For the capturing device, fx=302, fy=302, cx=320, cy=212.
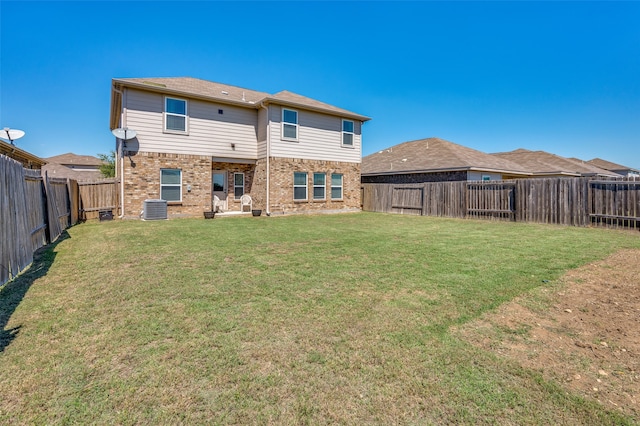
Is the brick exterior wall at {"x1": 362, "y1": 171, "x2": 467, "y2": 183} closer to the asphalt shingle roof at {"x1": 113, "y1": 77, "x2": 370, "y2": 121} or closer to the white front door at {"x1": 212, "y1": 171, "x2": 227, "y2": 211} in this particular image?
the asphalt shingle roof at {"x1": 113, "y1": 77, "x2": 370, "y2": 121}

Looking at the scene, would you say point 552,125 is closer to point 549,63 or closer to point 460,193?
point 549,63

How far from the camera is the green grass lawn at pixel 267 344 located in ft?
6.56

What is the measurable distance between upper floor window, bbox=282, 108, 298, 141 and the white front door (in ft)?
13.1

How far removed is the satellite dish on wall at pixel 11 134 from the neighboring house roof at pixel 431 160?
1812 centimetres

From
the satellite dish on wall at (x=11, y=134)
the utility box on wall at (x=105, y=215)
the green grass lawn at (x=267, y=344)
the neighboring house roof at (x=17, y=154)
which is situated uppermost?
the satellite dish on wall at (x=11, y=134)

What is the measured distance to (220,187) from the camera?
53.5 feet

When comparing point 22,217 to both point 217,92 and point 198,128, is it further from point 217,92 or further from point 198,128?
point 217,92


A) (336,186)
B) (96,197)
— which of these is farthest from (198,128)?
(336,186)

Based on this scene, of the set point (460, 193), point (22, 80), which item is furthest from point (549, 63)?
point (22, 80)

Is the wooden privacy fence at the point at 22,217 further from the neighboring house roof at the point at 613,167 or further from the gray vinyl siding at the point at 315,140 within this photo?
the neighboring house roof at the point at 613,167

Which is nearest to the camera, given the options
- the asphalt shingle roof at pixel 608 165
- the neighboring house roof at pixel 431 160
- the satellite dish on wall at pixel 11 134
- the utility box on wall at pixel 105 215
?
the satellite dish on wall at pixel 11 134

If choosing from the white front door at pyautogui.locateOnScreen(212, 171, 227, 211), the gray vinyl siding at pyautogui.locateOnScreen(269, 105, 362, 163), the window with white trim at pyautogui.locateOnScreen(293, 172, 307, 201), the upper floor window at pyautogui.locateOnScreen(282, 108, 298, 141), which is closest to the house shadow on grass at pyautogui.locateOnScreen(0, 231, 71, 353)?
the white front door at pyautogui.locateOnScreen(212, 171, 227, 211)

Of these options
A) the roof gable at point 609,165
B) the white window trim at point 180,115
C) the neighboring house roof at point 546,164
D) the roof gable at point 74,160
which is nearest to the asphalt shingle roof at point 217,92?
the white window trim at point 180,115

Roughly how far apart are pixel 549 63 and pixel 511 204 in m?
9.80
